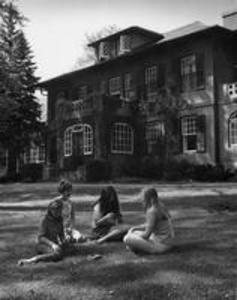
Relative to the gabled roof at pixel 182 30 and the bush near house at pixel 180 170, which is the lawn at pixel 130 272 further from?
the gabled roof at pixel 182 30

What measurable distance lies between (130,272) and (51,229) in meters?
1.62

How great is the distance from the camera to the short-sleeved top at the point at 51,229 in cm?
634

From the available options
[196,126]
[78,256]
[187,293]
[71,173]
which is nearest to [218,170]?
[196,126]

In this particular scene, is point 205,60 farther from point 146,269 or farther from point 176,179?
point 146,269

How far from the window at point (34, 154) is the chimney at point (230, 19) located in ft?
48.1

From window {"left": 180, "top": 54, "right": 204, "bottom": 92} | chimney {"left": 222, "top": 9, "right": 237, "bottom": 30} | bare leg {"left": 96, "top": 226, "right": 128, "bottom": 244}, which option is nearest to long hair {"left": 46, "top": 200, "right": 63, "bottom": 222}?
bare leg {"left": 96, "top": 226, "right": 128, "bottom": 244}

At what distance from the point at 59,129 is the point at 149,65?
6755mm

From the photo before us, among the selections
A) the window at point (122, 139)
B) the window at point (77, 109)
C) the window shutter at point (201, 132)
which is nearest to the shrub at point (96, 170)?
the window at point (122, 139)

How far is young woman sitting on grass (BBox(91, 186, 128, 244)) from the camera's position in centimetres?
716

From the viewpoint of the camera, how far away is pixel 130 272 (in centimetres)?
525

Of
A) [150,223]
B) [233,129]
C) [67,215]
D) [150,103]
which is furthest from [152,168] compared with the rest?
[150,223]

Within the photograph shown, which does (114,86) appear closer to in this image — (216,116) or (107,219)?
(216,116)

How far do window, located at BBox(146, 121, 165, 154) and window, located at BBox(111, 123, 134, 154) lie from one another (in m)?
1.04

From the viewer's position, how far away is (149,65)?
26297mm
